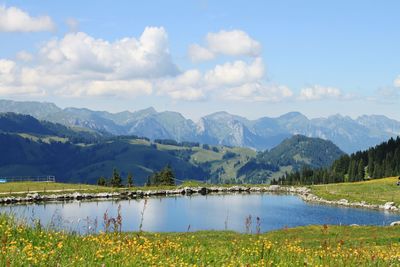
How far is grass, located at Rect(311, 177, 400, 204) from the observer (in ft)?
357

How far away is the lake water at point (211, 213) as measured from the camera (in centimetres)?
7775

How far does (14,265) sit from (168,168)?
494ft

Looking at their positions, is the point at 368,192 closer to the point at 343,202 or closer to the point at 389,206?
the point at 343,202

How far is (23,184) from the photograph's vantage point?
118 meters

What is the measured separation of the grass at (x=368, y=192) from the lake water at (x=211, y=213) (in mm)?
8049

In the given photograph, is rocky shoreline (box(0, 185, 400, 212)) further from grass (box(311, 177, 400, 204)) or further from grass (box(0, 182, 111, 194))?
grass (box(0, 182, 111, 194))

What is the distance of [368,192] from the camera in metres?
123

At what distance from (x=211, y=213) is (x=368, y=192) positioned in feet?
167

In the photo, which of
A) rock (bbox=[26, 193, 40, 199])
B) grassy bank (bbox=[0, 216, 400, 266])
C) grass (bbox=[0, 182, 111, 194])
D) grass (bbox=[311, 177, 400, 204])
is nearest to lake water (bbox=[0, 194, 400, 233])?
grass (bbox=[311, 177, 400, 204])

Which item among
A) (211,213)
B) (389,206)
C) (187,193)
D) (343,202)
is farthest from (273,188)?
(211,213)

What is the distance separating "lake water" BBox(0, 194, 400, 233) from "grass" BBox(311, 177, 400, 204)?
805 centimetres

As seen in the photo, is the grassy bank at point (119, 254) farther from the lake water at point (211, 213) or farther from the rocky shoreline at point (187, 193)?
the rocky shoreline at point (187, 193)

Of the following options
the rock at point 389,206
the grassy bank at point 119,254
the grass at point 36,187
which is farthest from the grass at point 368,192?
the grassy bank at point 119,254

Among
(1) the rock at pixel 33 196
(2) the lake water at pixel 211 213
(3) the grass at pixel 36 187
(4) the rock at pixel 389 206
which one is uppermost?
(3) the grass at pixel 36 187
